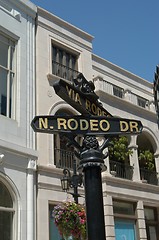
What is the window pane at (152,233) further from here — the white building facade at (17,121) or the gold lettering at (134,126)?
the gold lettering at (134,126)

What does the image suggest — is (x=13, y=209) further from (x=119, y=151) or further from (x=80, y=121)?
(x=80, y=121)

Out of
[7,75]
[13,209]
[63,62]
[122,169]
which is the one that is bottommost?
[13,209]

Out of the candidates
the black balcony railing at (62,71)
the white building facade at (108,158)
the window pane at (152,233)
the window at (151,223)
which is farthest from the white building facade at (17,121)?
the window pane at (152,233)

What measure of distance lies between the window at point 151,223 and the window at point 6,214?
9313 mm

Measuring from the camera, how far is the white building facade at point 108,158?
16.7 metres

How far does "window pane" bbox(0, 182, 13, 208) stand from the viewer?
14602 mm

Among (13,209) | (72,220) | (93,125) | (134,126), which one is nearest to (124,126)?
(134,126)

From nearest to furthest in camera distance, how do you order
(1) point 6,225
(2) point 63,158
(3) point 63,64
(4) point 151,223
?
(1) point 6,225 < (2) point 63,158 < (3) point 63,64 < (4) point 151,223

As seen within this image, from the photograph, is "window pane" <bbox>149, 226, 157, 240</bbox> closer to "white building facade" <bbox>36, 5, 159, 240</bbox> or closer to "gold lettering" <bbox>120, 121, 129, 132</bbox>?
"white building facade" <bbox>36, 5, 159, 240</bbox>

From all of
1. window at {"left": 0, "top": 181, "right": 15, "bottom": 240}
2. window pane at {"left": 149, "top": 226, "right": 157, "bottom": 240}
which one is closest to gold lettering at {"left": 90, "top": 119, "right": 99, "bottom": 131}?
window at {"left": 0, "top": 181, "right": 15, "bottom": 240}

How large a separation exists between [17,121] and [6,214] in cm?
390

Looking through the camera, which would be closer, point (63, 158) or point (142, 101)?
point (63, 158)

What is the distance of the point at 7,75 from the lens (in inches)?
652

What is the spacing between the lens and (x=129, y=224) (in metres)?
19.7
